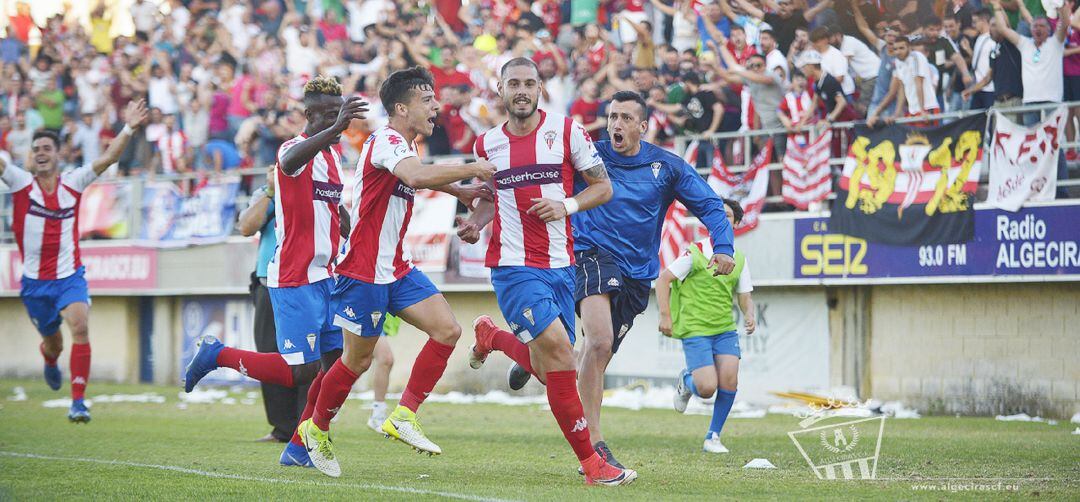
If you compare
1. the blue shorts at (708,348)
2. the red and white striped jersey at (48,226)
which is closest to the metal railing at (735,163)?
the blue shorts at (708,348)

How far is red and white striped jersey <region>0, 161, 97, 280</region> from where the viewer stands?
1377 centimetres

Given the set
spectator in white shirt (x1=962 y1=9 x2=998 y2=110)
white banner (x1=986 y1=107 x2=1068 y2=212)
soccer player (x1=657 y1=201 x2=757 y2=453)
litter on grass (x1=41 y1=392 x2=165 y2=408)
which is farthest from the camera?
litter on grass (x1=41 y1=392 x2=165 y2=408)

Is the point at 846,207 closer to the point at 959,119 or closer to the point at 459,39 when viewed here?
the point at 959,119

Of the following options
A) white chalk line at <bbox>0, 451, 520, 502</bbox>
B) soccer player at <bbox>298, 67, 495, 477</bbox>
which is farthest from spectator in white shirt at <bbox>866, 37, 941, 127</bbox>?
white chalk line at <bbox>0, 451, 520, 502</bbox>

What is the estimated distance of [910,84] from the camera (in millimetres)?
16047

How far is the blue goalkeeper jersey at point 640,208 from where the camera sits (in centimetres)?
970

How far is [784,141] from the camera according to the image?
17031mm

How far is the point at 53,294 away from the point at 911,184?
31.2ft

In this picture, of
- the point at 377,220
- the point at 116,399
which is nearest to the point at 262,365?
the point at 377,220

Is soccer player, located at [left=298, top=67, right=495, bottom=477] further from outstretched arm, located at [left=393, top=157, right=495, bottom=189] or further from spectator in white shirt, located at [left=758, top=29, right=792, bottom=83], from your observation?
spectator in white shirt, located at [left=758, top=29, right=792, bottom=83]

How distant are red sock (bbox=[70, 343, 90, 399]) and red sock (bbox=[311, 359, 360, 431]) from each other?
6047 millimetres

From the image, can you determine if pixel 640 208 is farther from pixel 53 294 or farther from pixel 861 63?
pixel 861 63

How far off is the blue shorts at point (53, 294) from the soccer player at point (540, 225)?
6.80 meters

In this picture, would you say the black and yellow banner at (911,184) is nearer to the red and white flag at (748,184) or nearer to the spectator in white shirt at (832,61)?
the spectator in white shirt at (832,61)
